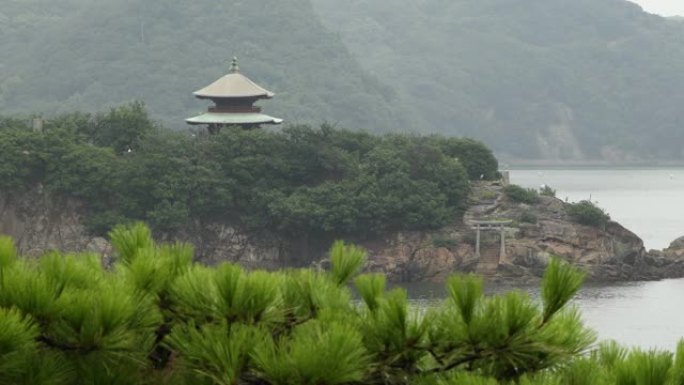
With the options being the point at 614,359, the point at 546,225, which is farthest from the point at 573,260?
the point at 614,359

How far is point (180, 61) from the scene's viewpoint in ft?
335

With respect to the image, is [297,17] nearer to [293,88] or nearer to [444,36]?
[293,88]

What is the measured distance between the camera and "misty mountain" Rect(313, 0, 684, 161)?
5433 inches

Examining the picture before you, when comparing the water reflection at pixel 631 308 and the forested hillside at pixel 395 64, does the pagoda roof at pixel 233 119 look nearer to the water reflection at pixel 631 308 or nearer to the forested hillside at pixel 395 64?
the water reflection at pixel 631 308

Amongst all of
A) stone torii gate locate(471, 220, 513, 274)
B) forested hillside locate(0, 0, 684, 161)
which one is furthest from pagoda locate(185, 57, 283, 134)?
forested hillside locate(0, 0, 684, 161)

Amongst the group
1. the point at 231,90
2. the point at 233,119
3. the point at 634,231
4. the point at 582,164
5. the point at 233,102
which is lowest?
the point at 634,231

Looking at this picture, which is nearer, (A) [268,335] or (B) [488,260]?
(A) [268,335]

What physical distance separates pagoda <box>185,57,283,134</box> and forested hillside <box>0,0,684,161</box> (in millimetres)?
38984

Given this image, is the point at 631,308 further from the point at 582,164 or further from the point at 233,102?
the point at 582,164

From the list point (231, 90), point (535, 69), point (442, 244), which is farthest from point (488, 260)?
point (535, 69)

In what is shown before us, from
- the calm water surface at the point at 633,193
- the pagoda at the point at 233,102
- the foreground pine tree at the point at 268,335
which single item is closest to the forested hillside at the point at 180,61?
the calm water surface at the point at 633,193

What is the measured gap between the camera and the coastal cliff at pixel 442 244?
47531 mm

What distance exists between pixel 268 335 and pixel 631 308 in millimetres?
35724

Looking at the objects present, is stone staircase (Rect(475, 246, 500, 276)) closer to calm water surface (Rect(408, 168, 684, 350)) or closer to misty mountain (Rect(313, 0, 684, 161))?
calm water surface (Rect(408, 168, 684, 350))
